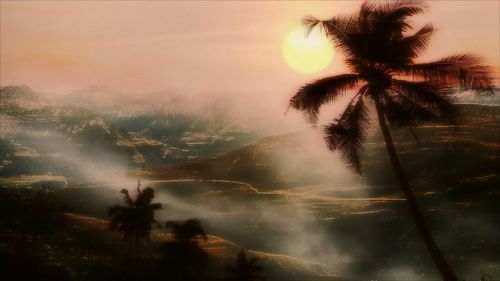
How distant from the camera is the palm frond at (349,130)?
67.9 feet

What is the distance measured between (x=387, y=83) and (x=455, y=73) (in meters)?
2.71

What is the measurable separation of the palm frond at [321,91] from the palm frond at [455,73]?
220 centimetres

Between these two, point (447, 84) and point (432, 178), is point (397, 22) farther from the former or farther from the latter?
point (432, 178)

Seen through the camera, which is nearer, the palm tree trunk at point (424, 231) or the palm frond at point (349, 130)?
the palm tree trunk at point (424, 231)

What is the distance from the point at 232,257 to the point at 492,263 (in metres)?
66.9

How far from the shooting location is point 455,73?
19016 mm

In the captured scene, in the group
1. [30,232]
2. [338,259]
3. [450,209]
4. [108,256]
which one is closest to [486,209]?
[450,209]

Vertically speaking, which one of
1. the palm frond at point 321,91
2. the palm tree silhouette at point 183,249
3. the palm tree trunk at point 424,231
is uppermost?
the palm frond at point 321,91

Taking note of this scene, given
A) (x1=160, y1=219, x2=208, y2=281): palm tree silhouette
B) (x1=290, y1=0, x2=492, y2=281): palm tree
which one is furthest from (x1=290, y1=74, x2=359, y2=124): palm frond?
(x1=160, y1=219, x2=208, y2=281): palm tree silhouette

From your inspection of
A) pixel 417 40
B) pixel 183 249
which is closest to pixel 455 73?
pixel 417 40

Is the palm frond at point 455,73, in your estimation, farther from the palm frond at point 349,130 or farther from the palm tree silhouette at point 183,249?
the palm tree silhouette at point 183,249

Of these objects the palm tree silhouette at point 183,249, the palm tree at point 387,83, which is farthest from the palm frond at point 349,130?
the palm tree silhouette at point 183,249

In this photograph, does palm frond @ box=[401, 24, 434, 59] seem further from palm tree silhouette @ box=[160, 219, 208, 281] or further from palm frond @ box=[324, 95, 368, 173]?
Result: palm tree silhouette @ box=[160, 219, 208, 281]

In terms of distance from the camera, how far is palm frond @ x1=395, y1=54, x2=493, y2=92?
727 inches
